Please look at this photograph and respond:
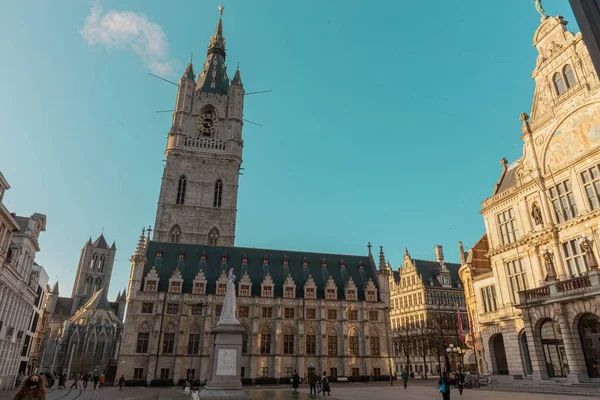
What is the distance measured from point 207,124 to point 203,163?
399 inches

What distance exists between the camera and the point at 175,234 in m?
64.8

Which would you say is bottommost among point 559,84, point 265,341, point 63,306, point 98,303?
point 265,341

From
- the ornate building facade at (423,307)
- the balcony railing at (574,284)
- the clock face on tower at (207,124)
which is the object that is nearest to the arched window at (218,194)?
the clock face on tower at (207,124)

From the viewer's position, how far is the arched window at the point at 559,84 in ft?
95.6

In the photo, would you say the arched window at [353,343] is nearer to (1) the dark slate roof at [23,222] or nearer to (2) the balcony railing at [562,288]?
(2) the balcony railing at [562,288]

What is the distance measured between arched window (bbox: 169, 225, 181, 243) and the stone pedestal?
4565 cm

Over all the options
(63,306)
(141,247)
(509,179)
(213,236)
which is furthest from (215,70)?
(63,306)

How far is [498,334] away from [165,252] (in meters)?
42.5

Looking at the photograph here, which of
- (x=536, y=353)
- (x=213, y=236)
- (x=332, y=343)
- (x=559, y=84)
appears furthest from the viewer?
(x=213, y=236)

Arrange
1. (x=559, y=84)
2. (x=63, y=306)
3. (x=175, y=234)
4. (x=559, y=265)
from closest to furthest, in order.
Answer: (x=559, y=265) → (x=559, y=84) → (x=175, y=234) → (x=63, y=306)

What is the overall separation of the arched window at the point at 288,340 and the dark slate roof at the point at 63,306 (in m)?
111

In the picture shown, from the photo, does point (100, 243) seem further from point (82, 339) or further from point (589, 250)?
point (589, 250)

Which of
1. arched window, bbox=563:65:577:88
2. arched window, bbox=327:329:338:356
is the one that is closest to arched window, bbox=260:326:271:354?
arched window, bbox=327:329:338:356

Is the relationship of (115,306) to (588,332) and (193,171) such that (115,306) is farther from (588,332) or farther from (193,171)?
(588,332)
